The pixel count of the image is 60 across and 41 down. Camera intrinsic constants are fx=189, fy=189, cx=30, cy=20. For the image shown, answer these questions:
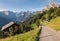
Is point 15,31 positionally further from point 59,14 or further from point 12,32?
point 59,14

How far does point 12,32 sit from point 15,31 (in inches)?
108

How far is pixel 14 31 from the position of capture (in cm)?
7431

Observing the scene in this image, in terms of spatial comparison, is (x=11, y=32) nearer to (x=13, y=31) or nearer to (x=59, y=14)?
(x=13, y=31)

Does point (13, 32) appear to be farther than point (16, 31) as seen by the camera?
No

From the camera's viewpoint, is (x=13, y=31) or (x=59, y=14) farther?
(x=59, y=14)

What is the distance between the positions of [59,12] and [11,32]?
72087 mm

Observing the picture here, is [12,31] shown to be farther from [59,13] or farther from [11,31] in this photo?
[59,13]

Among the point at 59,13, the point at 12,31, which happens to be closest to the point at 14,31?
the point at 12,31

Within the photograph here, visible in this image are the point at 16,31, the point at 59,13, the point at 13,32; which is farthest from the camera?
the point at 59,13

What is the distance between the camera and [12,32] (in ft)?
242

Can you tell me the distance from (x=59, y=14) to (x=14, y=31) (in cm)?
6763

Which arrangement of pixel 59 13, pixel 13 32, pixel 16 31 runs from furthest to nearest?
1. pixel 59 13
2. pixel 16 31
3. pixel 13 32

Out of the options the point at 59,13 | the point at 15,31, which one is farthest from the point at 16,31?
the point at 59,13

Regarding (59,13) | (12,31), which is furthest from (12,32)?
(59,13)
